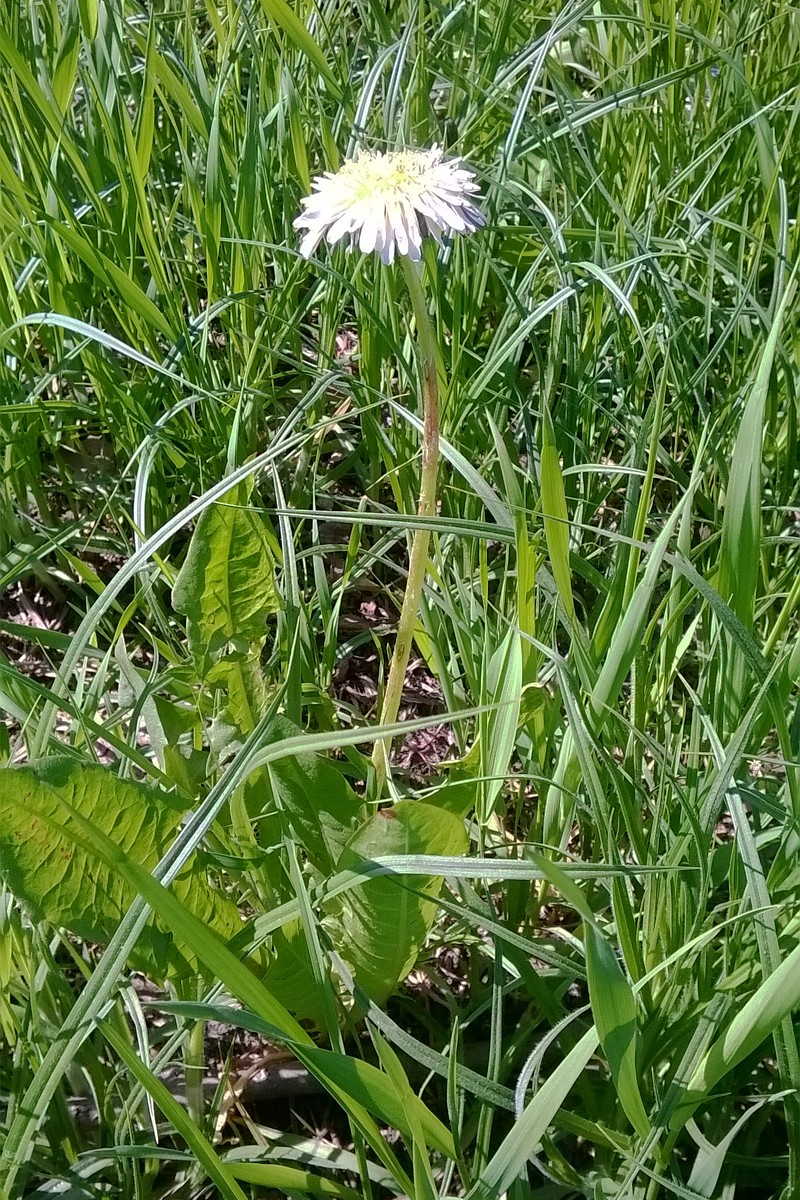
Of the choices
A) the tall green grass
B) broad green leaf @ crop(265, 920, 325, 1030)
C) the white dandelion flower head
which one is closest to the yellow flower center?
the white dandelion flower head

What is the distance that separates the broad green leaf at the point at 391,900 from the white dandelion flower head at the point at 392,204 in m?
0.40

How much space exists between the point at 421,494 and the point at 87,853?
0.37 metres

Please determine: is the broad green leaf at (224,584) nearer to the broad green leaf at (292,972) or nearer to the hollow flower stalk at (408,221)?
the hollow flower stalk at (408,221)

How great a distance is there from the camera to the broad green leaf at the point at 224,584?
2.67 ft

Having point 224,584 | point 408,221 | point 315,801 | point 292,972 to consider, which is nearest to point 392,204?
point 408,221

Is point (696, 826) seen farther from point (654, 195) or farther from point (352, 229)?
point (654, 195)

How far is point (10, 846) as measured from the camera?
63 centimetres

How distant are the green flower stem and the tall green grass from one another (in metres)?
0.06

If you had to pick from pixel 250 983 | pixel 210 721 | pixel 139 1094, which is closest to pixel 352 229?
pixel 210 721

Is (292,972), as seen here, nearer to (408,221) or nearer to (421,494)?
(421,494)

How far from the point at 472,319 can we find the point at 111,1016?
0.83 meters

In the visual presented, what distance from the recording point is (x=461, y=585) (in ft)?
3.18

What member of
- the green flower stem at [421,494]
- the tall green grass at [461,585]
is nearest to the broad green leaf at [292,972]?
the tall green grass at [461,585]

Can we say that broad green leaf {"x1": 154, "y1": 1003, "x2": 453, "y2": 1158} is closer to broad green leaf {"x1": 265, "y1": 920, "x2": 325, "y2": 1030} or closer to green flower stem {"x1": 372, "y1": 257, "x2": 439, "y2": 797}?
broad green leaf {"x1": 265, "y1": 920, "x2": 325, "y2": 1030}
